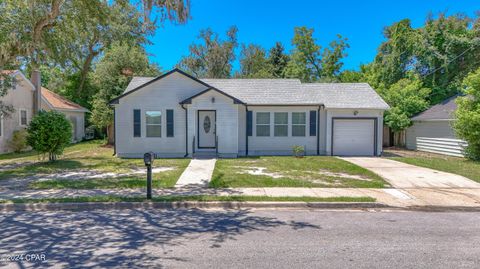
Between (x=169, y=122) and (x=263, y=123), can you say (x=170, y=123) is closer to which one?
(x=169, y=122)

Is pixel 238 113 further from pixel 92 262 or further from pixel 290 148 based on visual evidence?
pixel 92 262

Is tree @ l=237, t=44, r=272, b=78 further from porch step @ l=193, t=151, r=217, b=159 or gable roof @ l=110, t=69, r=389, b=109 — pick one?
porch step @ l=193, t=151, r=217, b=159

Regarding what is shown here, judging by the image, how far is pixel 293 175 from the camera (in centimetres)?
1019

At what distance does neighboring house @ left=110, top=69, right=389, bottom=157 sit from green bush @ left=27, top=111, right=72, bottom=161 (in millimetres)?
2639

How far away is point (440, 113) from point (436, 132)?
119cm

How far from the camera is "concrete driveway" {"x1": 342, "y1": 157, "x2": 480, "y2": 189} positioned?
8930 mm

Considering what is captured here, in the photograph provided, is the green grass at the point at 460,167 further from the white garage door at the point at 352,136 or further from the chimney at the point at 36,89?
the chimney at the point at 36,89

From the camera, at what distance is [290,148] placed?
16.2 metres

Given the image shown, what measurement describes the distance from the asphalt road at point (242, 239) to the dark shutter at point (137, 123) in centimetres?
895

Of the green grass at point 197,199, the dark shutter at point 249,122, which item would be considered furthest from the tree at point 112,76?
the green grass at point 197,199

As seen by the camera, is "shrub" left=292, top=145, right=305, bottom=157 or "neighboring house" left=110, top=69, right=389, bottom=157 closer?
"neighboring house" left=110, top=69, right=389, bottom=157

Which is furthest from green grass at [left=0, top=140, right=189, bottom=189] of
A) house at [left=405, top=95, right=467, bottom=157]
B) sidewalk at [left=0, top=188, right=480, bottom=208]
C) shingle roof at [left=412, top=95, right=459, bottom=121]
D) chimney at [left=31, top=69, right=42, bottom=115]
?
shingle roof at [left=412, top=95, right=459, bottom=121]

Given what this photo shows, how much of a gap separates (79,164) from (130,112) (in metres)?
3.65

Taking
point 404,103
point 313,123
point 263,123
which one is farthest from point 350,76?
point 263,123
